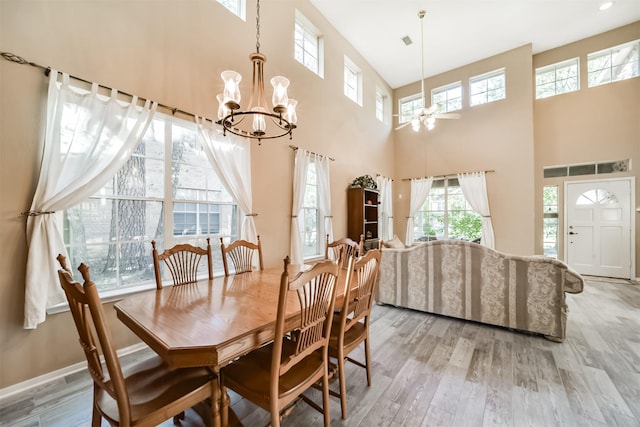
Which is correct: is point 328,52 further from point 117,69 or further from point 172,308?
point 172,308

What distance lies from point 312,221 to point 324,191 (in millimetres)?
574

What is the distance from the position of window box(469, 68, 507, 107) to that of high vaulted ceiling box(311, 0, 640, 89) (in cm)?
44

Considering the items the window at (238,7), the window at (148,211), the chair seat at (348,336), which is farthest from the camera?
the window at (238,7)

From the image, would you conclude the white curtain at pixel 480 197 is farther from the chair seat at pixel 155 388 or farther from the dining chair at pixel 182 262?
the chair seat at pixel 155 388

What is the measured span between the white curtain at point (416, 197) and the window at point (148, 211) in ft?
16.2

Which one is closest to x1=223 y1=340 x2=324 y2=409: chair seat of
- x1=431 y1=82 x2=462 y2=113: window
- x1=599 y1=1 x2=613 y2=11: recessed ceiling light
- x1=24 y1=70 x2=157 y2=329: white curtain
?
x1=24 y1=70 x2=157 y2=329: white curtain

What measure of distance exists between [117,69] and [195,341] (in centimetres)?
258

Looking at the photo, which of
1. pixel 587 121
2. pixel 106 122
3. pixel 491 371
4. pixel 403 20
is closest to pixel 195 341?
pixel 106 122

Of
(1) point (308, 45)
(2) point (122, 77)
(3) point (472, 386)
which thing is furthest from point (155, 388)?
(1) point (308, 45)

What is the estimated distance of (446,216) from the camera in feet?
21.1

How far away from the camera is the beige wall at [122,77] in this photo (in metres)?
1.88

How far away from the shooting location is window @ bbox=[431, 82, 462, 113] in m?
6.33

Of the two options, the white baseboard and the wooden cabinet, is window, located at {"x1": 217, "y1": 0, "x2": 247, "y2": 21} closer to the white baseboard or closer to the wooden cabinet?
the wooden cabinet

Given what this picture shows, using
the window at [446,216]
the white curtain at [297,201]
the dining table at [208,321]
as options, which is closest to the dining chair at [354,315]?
the dining table at [208,321]
